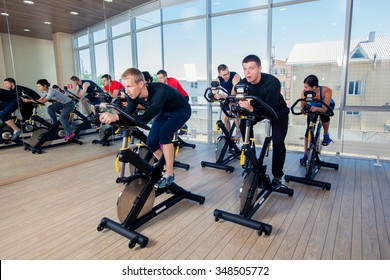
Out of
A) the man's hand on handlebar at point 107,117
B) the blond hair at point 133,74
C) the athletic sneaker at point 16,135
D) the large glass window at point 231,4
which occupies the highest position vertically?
the large glass window at point 231,4

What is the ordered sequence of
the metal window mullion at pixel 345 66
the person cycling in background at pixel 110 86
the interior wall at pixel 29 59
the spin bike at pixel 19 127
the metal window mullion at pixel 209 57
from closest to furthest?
the interior wall at pixel 29 59
the spin bike at pixel 19 127
the metal window mullion at pixel 345 66
the person cycling in background at pixel 110 86
the metal window mullion at pixel 209 57

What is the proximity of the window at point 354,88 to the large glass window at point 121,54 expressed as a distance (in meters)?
4.83

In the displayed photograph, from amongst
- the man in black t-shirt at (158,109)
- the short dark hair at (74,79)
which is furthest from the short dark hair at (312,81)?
the short dark hair at (74,79)

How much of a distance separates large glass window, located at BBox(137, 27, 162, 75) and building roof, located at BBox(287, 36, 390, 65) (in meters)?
3.38

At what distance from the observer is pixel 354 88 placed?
4.77 meters

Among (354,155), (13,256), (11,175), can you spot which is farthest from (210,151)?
(13,256)

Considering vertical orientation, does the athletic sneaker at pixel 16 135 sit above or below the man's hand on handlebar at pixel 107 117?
below

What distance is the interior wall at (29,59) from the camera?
12.6ft

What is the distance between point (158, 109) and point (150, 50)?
5.00m

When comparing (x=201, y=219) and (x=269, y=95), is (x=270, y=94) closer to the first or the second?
(x=269, y=95)

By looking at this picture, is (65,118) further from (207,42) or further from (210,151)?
(207,42)

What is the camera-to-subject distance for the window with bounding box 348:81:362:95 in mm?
4727

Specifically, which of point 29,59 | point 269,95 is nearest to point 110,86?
point 29,59

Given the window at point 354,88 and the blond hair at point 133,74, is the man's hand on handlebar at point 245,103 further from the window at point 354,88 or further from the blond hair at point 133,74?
the window at point 354,88
